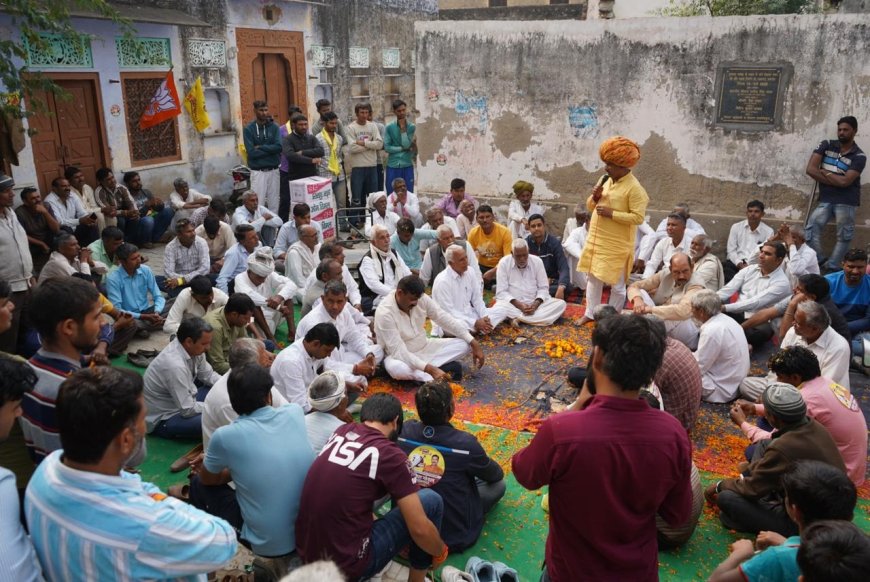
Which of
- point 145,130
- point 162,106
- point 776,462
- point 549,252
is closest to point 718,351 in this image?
point 776,462

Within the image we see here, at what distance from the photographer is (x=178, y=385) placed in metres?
4.94

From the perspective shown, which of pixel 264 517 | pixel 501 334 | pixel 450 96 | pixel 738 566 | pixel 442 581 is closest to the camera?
pixel 738 566

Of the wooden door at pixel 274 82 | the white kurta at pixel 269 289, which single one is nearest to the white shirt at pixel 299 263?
the white kurta at pixel 269 289

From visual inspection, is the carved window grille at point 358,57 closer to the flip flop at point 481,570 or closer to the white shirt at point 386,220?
the white shirt at point 386,220

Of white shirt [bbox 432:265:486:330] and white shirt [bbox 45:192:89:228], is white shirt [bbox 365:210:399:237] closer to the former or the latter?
white shirt [bbox 432:265:486:330]

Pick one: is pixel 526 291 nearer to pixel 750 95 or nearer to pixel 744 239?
pixel 744 239

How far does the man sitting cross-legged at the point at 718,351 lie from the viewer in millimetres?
5465

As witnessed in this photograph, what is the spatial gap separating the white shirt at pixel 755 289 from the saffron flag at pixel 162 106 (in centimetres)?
947

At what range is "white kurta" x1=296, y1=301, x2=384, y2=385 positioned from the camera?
5.87 metres

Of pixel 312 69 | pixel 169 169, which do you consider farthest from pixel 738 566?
pixel 312 69

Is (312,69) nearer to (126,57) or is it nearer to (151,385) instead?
(126,57)

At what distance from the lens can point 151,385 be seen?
5.01m

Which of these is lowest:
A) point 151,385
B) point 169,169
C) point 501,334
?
point 501,334

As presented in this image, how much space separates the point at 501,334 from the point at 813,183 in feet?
15.9
